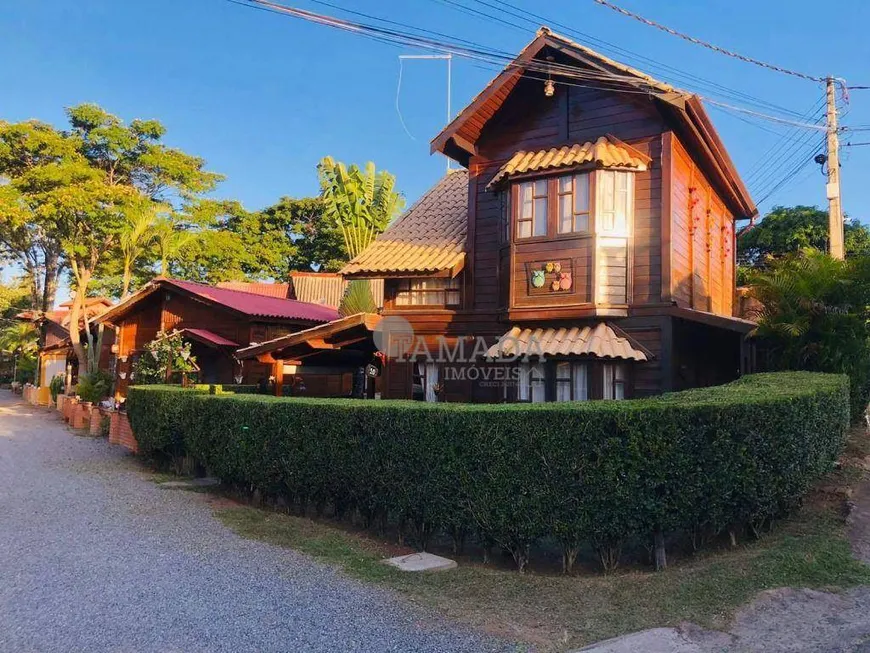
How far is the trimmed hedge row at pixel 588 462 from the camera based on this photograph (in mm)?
5910

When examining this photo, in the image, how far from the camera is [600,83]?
39.6 ft

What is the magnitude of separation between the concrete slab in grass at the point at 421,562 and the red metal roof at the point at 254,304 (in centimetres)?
1322

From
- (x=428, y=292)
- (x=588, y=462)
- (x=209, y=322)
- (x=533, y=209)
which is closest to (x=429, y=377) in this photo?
(x=428, y=292)

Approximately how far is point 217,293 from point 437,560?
16.2m

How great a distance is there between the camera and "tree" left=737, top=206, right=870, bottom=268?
101 ft

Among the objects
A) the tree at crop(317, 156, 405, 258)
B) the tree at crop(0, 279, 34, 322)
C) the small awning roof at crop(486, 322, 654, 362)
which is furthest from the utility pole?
the tree at crop(0, 279, 34, 322)

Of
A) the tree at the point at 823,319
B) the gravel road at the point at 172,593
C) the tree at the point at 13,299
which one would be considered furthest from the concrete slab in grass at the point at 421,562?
the tree at the point at 13,299

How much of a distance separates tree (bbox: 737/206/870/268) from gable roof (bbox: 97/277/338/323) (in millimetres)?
20522

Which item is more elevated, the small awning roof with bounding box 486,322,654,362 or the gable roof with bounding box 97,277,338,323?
the gable roof with bounding box 97,277,338,323

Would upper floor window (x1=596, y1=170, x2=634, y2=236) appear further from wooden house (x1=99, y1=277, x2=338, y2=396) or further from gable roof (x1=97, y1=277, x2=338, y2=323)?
gable roof (x1=97, y1=277, x2=338, y2=323)

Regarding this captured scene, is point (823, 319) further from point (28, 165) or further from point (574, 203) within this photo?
point (28, 165)

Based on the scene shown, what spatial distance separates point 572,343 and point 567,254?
1.64 m

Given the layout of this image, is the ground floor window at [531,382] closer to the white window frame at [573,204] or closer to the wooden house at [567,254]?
the wooden house at [567,254]

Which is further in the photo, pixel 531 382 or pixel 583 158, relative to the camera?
pixel 531 382
